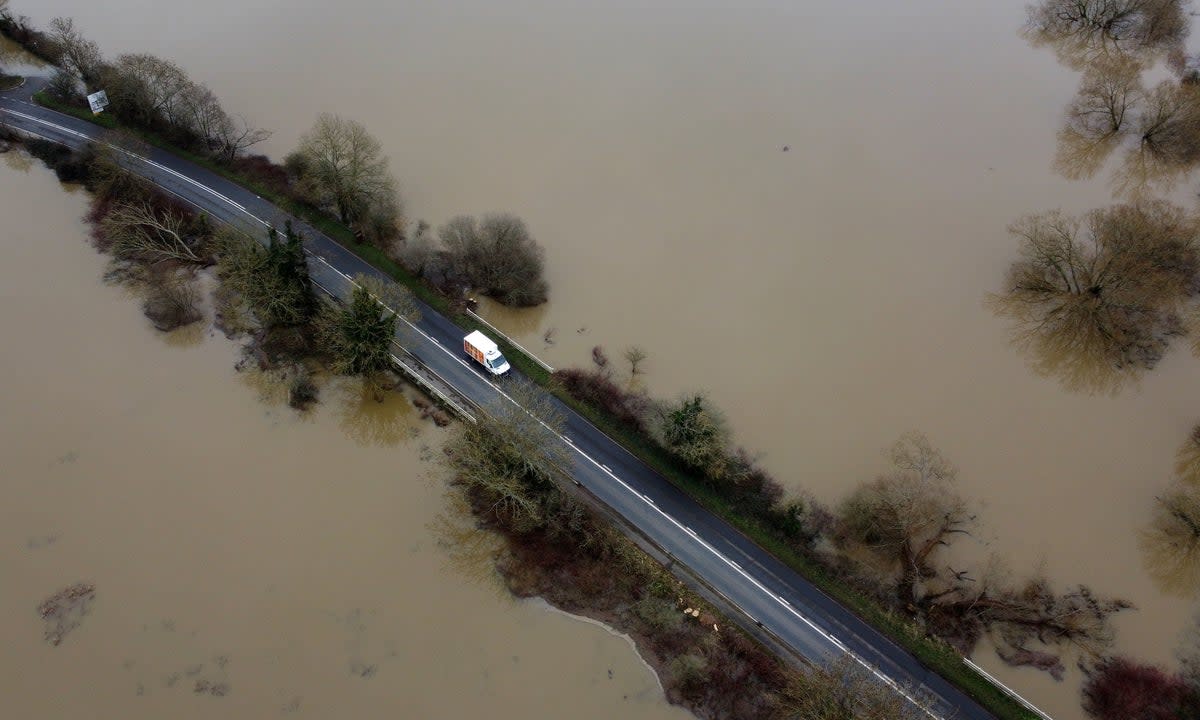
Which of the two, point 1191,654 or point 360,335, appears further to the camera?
point 360,335

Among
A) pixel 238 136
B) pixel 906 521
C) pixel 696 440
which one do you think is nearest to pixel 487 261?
pixel 696 440

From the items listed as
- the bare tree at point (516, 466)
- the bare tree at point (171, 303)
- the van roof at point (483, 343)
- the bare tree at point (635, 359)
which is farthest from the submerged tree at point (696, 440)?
the bare tree at point (171, 303)

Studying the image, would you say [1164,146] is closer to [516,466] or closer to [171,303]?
[516,466]

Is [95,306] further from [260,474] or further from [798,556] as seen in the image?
[798,556]

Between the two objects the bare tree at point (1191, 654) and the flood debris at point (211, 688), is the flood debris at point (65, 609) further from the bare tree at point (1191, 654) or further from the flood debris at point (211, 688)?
the bare tree at point (1191, 654)

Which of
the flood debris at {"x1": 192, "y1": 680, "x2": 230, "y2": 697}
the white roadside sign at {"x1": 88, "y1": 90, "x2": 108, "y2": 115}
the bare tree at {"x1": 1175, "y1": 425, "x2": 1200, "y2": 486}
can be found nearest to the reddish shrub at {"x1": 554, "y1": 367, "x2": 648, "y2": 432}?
the flood debris at {"x1": 192, "y1": 680, "x2": 230, "y2": 697}

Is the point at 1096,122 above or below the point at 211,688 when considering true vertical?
above
